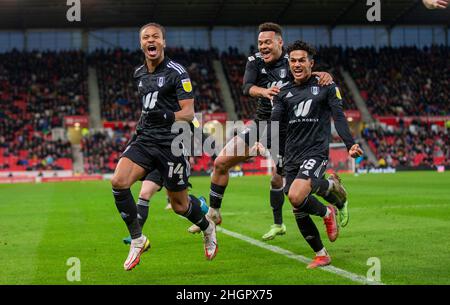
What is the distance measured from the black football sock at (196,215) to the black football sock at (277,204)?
2.30 meters

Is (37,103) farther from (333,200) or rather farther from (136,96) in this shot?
(333,200)

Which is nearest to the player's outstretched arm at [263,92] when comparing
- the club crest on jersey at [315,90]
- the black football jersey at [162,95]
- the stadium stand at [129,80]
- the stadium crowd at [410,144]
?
the club crest on jersey at [315,90]

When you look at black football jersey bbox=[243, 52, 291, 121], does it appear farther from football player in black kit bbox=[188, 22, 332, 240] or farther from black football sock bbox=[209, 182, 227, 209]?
black football sock bbox=[209, 182, 227, 209]

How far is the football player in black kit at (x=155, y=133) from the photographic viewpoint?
24.3 ft

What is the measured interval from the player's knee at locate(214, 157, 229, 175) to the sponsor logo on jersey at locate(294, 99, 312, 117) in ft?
7.98

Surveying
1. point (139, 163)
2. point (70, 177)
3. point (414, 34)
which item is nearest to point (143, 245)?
point (139, 163)

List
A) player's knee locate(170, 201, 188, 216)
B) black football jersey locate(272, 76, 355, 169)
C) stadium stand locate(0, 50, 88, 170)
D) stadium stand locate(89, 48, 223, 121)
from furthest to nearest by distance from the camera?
stadium stand locate(89, 48, 223, 121), stadium stand locate(0, 50, 88, 170), player's knee locate(170, 201, 188, 216), black football jersey locate(272, 76, 355, 169)

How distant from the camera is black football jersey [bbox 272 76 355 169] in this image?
7719mm

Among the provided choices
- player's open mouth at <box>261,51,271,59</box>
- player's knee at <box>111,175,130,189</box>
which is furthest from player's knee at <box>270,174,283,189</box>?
player's knee at <box>111,175,130,189</box>

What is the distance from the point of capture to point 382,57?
5891 centimetres

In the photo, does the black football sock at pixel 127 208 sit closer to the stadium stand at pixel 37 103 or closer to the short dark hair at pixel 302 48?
the short dark hair at pixel 302 48

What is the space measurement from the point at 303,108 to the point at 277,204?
300cm

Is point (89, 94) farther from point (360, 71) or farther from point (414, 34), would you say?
point (414, 34)

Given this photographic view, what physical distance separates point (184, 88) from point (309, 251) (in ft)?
9.59
